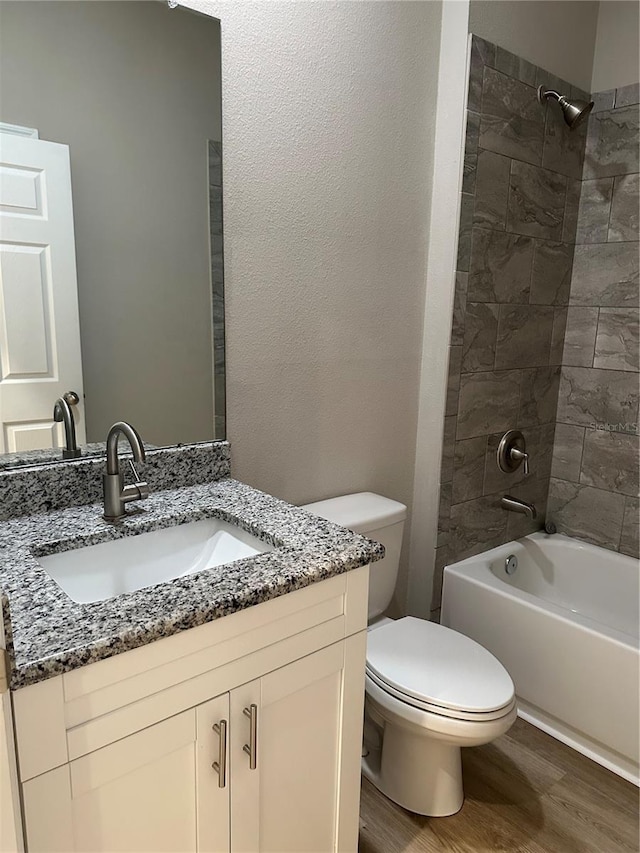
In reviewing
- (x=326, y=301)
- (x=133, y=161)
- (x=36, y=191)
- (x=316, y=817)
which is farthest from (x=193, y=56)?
(x=316, y=817)

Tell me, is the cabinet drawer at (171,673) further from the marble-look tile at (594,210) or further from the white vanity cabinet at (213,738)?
the marble-look tile at (594,210)

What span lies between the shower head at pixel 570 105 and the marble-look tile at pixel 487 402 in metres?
0.96

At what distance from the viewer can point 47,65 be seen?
4.32ft

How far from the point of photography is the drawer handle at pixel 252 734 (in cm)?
112

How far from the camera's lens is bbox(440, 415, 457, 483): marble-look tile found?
2.20m

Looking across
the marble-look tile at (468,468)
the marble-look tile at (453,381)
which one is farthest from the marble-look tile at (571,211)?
the marble-look tile at (468,468)

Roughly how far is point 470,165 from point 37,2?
4.41ft

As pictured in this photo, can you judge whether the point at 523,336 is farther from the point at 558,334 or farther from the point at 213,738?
the point at 213,738

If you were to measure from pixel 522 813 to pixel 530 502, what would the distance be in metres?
1.23

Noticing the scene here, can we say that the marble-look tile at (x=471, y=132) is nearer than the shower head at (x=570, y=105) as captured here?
Yes

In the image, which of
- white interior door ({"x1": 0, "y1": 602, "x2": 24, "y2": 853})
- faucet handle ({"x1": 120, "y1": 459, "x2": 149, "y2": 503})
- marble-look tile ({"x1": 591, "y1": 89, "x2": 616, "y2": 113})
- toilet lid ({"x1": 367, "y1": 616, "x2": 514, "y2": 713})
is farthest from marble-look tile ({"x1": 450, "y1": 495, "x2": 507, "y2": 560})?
white interior door ({"x1": 0, "y1": 602, "x2": 24, "y2": 853})

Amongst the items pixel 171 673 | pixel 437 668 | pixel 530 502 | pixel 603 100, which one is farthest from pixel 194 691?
pixel 603 100

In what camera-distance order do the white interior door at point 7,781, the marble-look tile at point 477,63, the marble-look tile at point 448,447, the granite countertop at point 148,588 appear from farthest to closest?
Answer: the marble-look tile at point 448,447, the marble-look tile at point 477,63, the granite countertop at point 148,588, the white interior door at point 7,781

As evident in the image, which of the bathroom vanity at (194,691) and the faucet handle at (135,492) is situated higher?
the faucet handle at (135,492)
